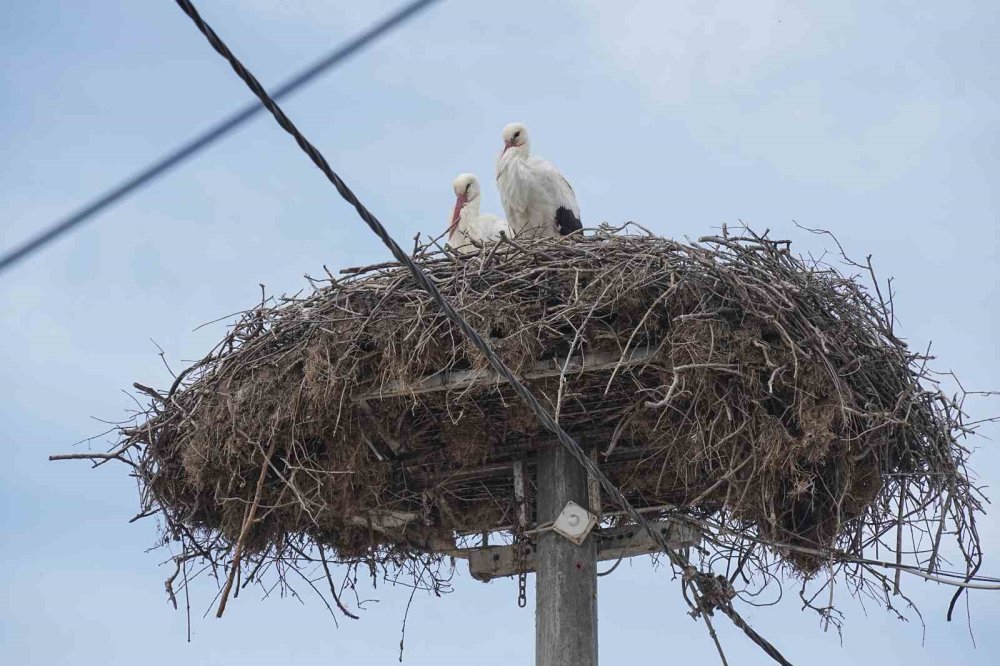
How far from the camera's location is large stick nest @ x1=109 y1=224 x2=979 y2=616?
19.7 feet

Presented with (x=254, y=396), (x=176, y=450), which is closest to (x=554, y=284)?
(x=254, y=396)

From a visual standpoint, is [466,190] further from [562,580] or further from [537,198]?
[562,580]

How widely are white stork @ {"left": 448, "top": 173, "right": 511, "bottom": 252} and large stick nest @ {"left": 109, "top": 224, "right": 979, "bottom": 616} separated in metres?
1.96

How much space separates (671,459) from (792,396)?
25.9 inches

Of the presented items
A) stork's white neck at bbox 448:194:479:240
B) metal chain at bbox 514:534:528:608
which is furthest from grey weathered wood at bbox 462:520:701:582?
stork's white neck at bbox 448:194:479:240

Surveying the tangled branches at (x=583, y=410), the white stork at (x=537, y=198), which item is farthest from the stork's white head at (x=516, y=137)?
the tangled branches at (x=583, y=410)

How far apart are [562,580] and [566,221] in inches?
113

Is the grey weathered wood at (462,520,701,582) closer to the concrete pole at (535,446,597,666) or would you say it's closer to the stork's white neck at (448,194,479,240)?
the concrete pole at (535,446,597,666)

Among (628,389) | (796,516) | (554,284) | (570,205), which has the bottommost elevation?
(796,516)

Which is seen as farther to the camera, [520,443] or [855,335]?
[520,443]

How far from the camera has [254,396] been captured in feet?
21.2

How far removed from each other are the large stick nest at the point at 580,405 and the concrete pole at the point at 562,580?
0.17m

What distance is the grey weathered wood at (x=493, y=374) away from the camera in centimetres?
612

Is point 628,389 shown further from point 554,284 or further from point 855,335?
point 855,335
